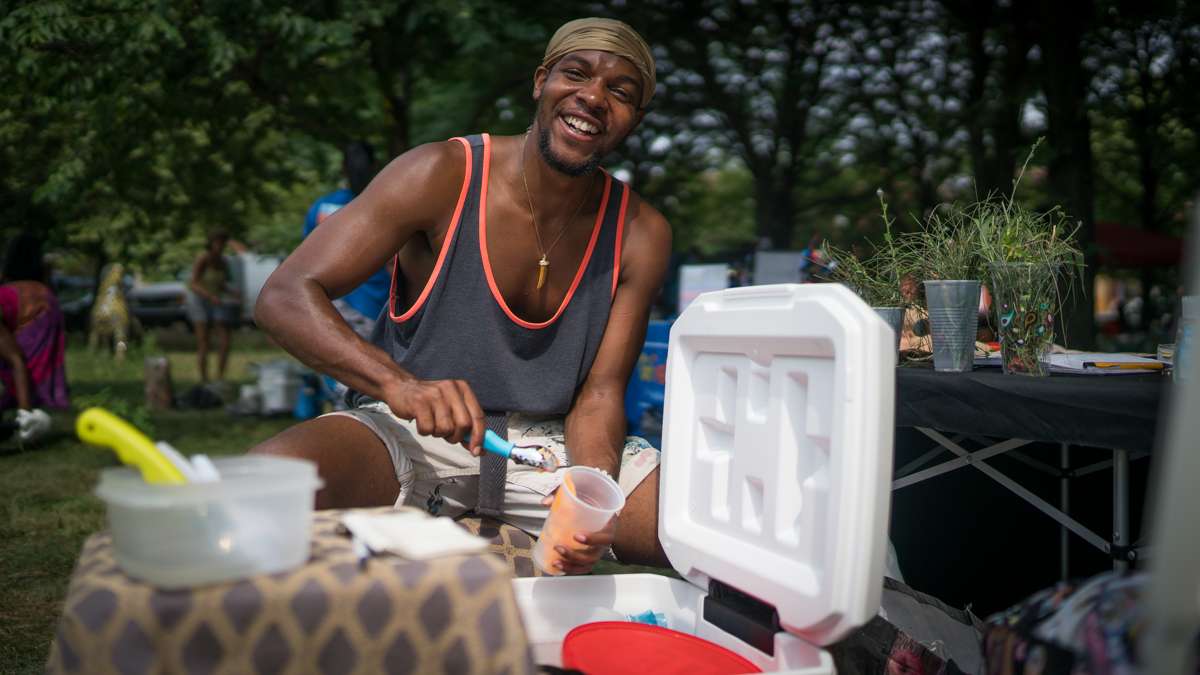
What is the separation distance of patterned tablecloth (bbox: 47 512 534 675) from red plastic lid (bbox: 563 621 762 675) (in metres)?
0.50

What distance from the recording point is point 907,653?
184cm

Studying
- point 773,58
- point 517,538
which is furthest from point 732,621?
point 773,58

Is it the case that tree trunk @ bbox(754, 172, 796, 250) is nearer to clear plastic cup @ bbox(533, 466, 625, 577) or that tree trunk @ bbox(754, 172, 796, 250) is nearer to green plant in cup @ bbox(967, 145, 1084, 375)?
green plant in cup @ bbox(967, 145, 1084, 375)

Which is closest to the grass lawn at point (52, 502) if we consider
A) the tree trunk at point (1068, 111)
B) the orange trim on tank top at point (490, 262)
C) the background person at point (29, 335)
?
the background person at point (29, 335)

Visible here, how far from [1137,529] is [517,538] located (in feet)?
5.14

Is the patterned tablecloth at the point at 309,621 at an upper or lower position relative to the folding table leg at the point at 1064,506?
upper

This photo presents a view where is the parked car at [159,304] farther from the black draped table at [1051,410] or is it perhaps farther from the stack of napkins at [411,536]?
the stack of napkins at [411,536]

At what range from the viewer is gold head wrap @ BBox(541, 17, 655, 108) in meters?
2.36

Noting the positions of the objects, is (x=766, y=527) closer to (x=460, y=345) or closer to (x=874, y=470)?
(x=874, y=470)

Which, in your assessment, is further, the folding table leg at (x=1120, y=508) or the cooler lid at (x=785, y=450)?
the folding table leg at (x=1120, y=508)

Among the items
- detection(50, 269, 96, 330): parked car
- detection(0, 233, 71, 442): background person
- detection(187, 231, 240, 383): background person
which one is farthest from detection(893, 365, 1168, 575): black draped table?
detection(50, 269, 96, 330): parked car

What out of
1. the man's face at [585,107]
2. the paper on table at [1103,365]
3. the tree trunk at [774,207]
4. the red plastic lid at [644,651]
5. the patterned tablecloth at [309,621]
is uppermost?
the tree trunk at [774,207]

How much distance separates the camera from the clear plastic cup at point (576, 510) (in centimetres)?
174

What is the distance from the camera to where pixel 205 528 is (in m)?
1.08
